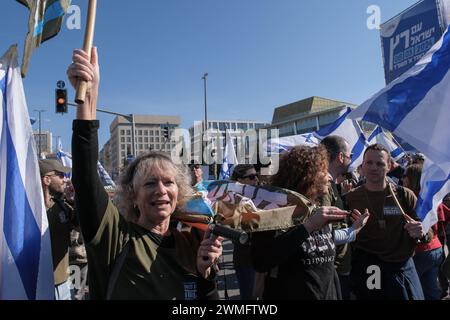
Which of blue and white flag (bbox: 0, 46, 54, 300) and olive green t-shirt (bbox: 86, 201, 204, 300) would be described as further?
blue and white flag (bbox: 0, 46, 54, 300)

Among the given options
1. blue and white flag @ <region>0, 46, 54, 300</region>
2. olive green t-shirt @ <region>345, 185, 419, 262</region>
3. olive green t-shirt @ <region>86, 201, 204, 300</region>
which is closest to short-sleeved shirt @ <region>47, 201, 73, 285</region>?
blue and white flag @ <region>0, 46, 54, 300</region>

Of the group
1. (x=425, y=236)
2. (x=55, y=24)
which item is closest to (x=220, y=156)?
(x=425, y=236)

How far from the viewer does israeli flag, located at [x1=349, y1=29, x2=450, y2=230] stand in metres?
2.89

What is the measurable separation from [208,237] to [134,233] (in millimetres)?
363

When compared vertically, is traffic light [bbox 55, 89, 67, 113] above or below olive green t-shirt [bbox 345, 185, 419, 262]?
above

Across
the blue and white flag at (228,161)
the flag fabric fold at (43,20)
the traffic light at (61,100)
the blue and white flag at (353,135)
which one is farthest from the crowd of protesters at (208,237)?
the blue and white flag at (228,161)

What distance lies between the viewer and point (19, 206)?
2.26 meters

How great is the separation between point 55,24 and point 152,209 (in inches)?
47.8

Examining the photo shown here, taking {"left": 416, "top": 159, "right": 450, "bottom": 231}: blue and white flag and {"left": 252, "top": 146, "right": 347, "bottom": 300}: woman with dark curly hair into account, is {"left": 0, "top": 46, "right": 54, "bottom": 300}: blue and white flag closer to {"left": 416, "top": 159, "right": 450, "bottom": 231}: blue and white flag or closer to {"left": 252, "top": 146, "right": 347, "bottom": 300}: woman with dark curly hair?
{"left": 252, "top": 146, "right": 347, "bottom": 300}: woman with dark curly hair

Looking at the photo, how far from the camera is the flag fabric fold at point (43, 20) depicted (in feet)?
7.85

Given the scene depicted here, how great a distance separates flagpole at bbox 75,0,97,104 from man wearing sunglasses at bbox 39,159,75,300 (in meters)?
2.10

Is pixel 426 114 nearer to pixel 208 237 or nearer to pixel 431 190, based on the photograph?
pixel 431 190

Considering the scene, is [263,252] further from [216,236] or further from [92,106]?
[92,106]

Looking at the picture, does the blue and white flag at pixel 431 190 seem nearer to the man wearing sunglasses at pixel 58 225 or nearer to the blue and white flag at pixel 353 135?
the man wearing sunglasses at pixel 58 225
